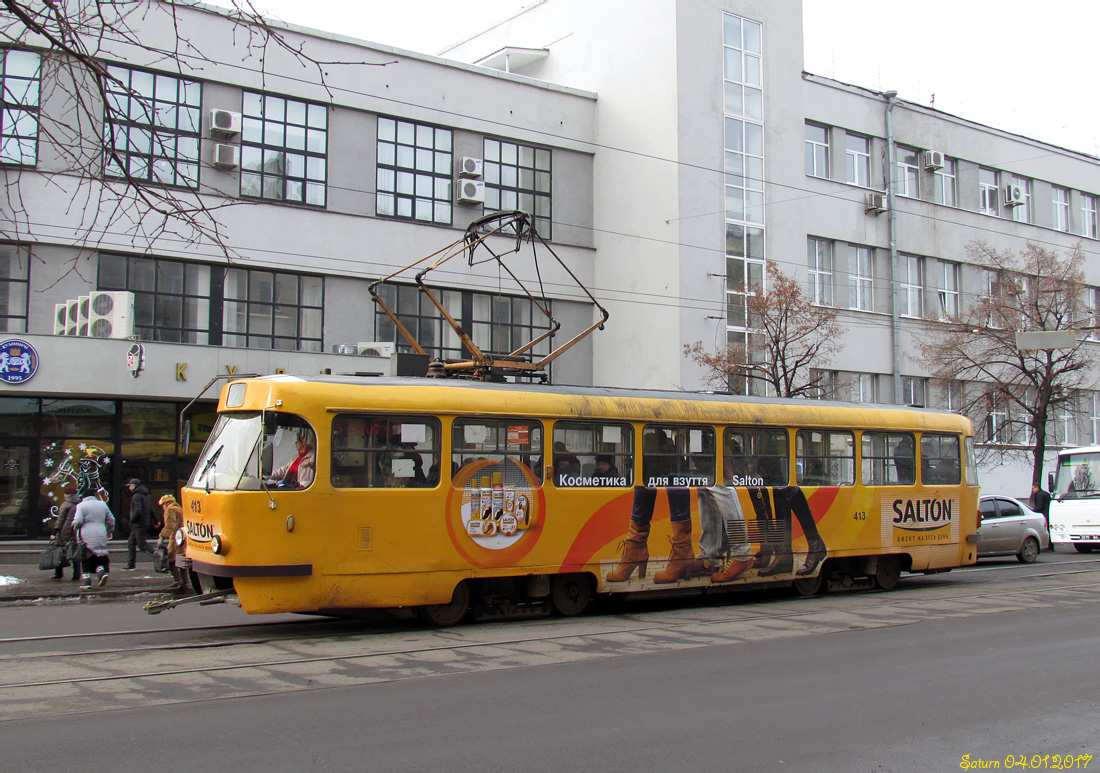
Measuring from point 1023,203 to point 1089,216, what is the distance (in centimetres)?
590

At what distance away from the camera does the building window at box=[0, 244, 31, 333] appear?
21.0m

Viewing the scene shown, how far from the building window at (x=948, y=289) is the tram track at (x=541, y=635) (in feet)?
72.2

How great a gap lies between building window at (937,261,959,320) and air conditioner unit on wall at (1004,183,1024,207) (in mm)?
4040

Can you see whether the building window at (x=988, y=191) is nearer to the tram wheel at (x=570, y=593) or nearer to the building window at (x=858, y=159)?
the building window at (x=858, y=159)

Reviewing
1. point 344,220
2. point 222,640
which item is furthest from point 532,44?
point 222,640

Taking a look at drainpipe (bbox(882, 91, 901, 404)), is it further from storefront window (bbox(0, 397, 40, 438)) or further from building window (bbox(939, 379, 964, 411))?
storefront window (bbox(0, 397, 40, 438))

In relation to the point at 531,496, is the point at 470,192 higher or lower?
higher

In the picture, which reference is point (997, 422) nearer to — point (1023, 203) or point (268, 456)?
point (1023, 203)

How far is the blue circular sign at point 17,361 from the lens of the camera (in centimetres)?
1991

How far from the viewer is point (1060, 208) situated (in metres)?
40.5

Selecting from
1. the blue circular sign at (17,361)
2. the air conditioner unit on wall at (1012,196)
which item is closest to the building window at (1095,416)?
the air conditioner unit on wall at (1012,196)

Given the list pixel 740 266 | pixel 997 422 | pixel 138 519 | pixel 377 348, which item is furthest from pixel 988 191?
pixel 138 519

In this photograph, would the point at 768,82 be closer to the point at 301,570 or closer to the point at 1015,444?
the point at 1015,444

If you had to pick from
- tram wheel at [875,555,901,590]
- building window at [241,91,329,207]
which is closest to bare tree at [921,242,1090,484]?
tram wheel at [875,555,901,590]
